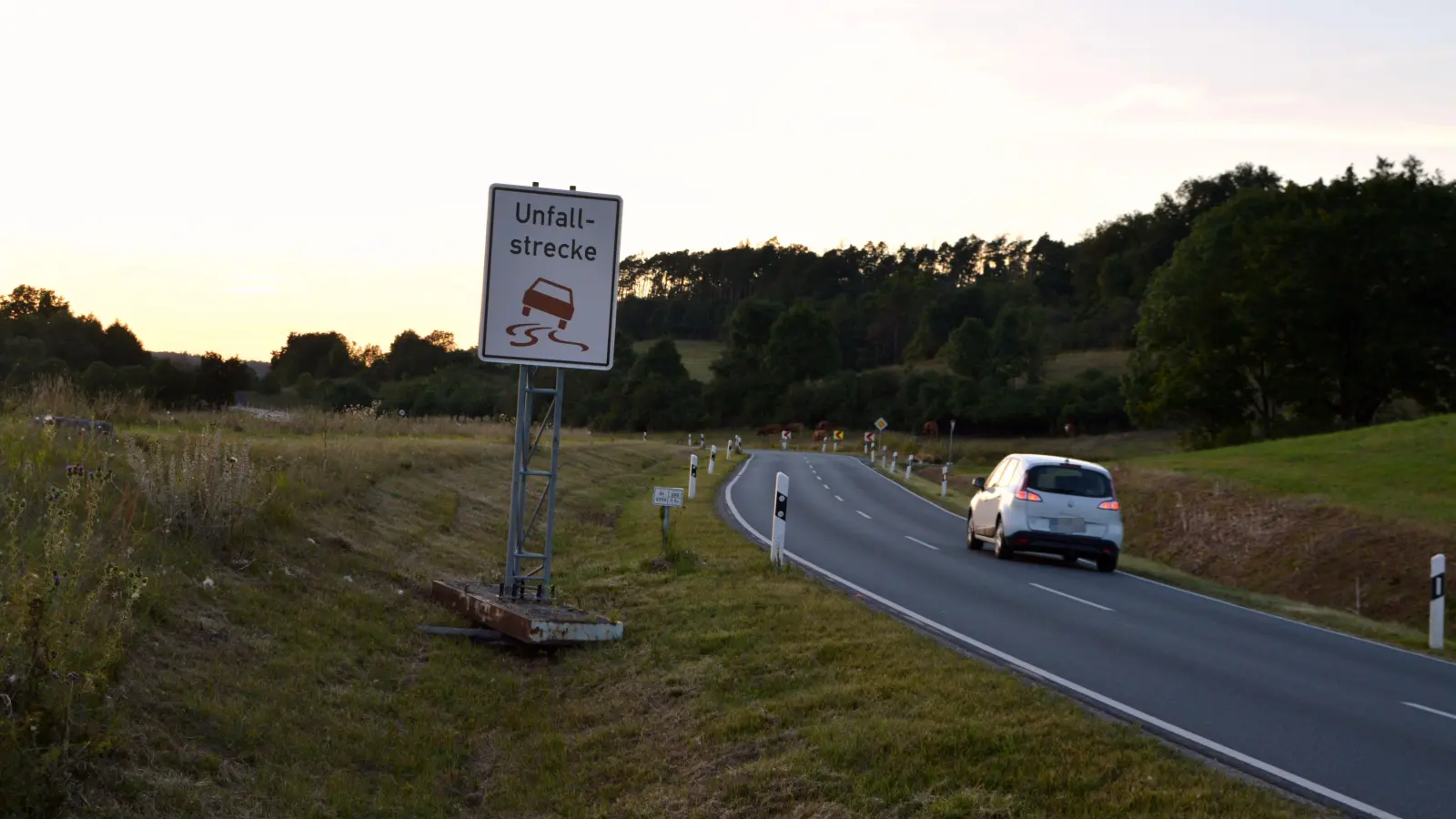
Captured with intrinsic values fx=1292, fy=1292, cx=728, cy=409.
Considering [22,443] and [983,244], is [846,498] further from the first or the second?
[983,244]

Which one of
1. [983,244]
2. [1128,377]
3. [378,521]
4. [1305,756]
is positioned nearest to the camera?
[1305,756]

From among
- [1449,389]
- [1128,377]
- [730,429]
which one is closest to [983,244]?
[730,429]

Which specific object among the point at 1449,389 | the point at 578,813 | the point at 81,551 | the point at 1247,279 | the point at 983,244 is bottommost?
the point at 578,813

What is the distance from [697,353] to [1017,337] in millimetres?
48625

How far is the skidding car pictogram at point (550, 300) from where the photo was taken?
454 inches

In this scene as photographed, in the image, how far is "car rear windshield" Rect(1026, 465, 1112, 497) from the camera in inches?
789

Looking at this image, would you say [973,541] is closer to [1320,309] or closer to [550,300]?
[550,300]

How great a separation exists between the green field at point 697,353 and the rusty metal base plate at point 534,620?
361ft

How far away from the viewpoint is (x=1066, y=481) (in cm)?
2014

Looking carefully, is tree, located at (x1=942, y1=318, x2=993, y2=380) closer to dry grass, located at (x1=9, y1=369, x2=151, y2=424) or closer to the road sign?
dry grass, located at (x1=9, y1=369, x2=151, y2=424)

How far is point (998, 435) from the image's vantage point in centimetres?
9006

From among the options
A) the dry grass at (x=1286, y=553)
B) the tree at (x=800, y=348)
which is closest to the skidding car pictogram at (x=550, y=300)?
the dry grass at (x=1286, y=553)

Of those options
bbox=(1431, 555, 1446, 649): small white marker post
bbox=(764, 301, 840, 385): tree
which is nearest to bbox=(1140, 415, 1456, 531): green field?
bbox=(1431, 555, 1446, 649): small white marker post

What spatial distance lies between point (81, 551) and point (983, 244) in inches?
6907
